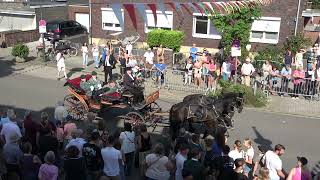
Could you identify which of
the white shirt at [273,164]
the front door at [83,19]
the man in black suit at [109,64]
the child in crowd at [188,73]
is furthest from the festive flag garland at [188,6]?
the front door at [83,19]

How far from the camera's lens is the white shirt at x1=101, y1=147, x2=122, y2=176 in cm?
940

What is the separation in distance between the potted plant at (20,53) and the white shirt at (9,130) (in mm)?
15293

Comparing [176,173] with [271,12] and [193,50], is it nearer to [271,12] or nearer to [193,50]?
[193,50]

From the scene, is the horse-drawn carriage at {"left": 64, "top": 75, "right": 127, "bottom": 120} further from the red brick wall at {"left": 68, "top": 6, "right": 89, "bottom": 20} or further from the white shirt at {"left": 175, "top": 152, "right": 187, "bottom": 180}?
the red brick wall at {"left": 68, "top": 6, "right": 89, "bottom": 20}

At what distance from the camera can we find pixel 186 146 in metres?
9.53

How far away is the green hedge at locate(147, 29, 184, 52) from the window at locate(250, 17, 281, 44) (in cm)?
428

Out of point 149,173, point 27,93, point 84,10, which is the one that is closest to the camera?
point 149,173

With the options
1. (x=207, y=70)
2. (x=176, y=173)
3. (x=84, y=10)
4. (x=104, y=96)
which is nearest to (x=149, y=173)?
(x=176, y=173)

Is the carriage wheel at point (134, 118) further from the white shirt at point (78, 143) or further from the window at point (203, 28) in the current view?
the window at point (203, 28)

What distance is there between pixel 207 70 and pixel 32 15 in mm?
19372

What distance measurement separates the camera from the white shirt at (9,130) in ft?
34.7

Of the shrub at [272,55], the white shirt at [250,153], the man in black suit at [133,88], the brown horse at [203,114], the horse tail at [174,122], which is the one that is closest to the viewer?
the white shirt at [250,153]

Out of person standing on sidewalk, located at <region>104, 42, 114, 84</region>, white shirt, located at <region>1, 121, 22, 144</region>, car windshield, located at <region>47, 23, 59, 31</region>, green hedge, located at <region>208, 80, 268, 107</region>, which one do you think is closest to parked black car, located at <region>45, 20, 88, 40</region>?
car windshield, located at <region>47, 23, 59, 31</region>

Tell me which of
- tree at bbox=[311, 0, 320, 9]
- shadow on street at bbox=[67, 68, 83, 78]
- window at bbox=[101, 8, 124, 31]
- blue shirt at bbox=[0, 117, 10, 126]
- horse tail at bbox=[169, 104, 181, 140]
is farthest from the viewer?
tree at bbox=[311, 0, 320, 9]
